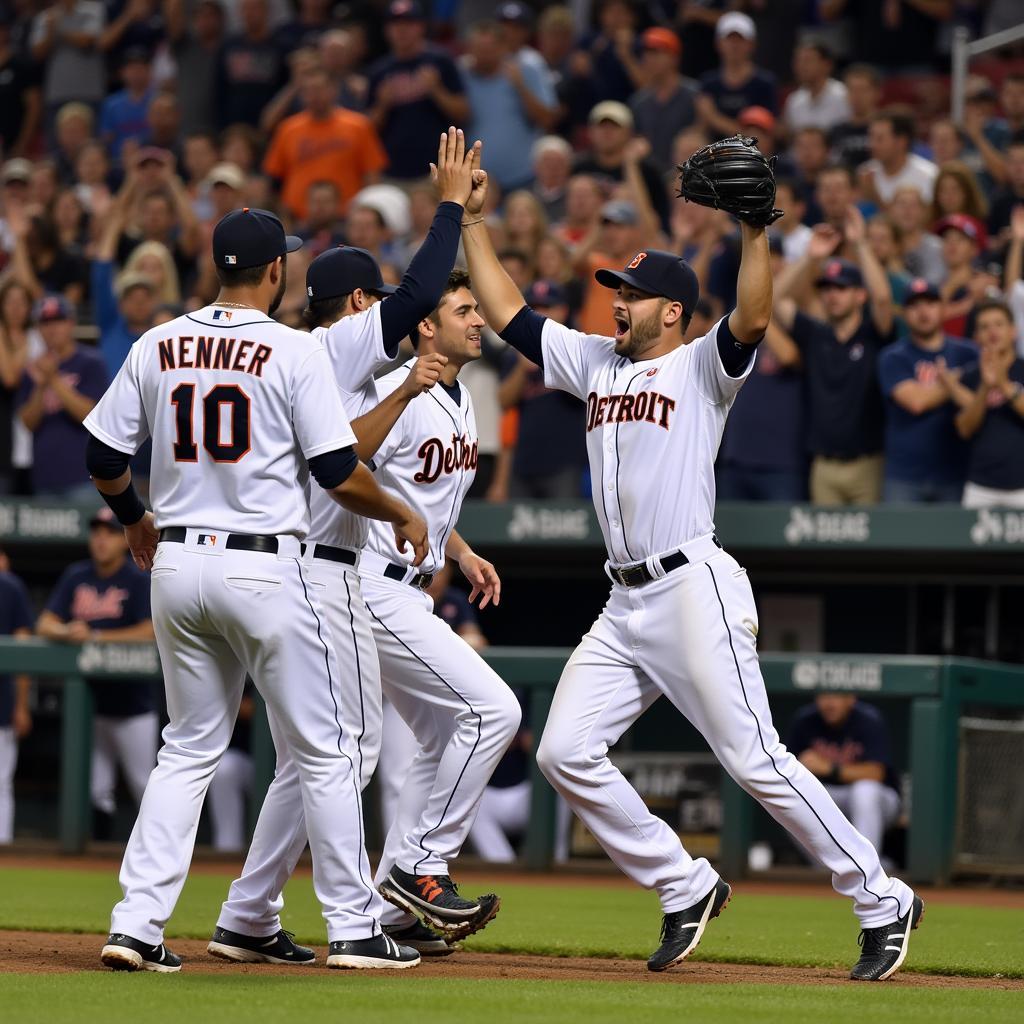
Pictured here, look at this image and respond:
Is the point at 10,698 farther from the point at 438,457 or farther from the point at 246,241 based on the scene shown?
the point at 246,241

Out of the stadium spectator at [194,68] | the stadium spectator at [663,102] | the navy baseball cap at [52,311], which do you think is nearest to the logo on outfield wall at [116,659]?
the navy baseball cap at [52,311]

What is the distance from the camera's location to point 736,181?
5012mm

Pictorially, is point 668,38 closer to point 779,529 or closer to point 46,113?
point 779,529

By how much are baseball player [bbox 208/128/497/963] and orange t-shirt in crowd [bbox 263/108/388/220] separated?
7425 millimetres

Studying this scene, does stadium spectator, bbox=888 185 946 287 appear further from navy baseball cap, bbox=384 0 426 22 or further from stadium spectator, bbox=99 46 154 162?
stadium spectator, bbox=99 46 154 162

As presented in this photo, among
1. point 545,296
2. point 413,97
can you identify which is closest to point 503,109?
point 413,97

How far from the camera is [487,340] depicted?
10.4m

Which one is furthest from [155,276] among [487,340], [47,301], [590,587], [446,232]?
[446,232]

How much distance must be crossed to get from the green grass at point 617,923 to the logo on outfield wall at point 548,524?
205 centimetres

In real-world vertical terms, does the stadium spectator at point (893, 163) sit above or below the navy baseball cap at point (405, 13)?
below

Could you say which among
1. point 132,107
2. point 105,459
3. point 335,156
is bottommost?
point 105,459

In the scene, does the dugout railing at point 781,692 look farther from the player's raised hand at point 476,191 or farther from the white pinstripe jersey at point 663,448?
the player's raised hand at point 476,191

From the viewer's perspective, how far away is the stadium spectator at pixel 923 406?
9141 millimetres

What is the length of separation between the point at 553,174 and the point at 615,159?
17.2 inches
